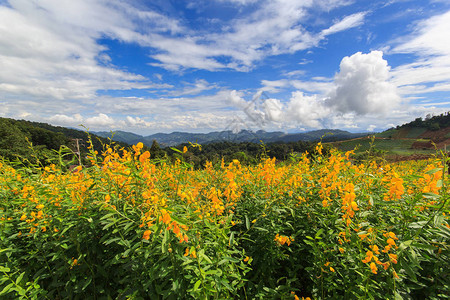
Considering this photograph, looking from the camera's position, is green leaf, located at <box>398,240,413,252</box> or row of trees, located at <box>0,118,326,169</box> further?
row of trees, located at <box>0,118,326,169</box>

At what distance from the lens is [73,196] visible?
101 inches

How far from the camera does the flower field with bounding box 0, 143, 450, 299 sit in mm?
1780

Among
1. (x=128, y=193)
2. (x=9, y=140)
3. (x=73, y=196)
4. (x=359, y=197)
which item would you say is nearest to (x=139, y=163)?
(x=128, y=193)

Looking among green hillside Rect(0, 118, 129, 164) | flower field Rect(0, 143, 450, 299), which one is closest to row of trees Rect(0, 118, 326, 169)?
green hillside Rect(0, 118, 129, 164)

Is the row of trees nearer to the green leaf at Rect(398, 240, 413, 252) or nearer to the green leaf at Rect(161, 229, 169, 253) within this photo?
the green leaf at Rect(161, 229, 169, 253)

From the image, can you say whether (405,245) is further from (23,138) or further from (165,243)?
(23,138)

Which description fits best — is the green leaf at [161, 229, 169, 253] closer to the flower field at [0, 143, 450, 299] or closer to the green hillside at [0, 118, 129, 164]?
the flower field at [0, 143, 450, 299]

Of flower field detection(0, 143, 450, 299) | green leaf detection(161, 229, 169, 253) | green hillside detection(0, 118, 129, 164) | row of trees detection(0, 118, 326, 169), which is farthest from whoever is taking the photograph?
green hillside detection(0, 118, 129, 164)

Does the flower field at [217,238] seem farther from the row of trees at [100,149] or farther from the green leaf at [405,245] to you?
the row of trees at [100,149]

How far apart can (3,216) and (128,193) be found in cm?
213

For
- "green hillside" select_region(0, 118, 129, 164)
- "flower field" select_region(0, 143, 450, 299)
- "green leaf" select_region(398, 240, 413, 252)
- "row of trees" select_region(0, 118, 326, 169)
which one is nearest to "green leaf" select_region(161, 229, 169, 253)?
"flower field" select_region(0, 143, 450, 299)

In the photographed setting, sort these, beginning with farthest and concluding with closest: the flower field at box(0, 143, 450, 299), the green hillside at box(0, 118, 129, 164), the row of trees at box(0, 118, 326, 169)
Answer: the green hillside at box(0, 118, 129, 164)
the row of trees at box(0, 118, 326, 169)
the flower field at box(0, 143, 450, 299)

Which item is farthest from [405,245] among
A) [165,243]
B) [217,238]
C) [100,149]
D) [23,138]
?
[23,138]

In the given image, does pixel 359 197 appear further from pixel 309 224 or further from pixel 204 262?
pixel 204 262
